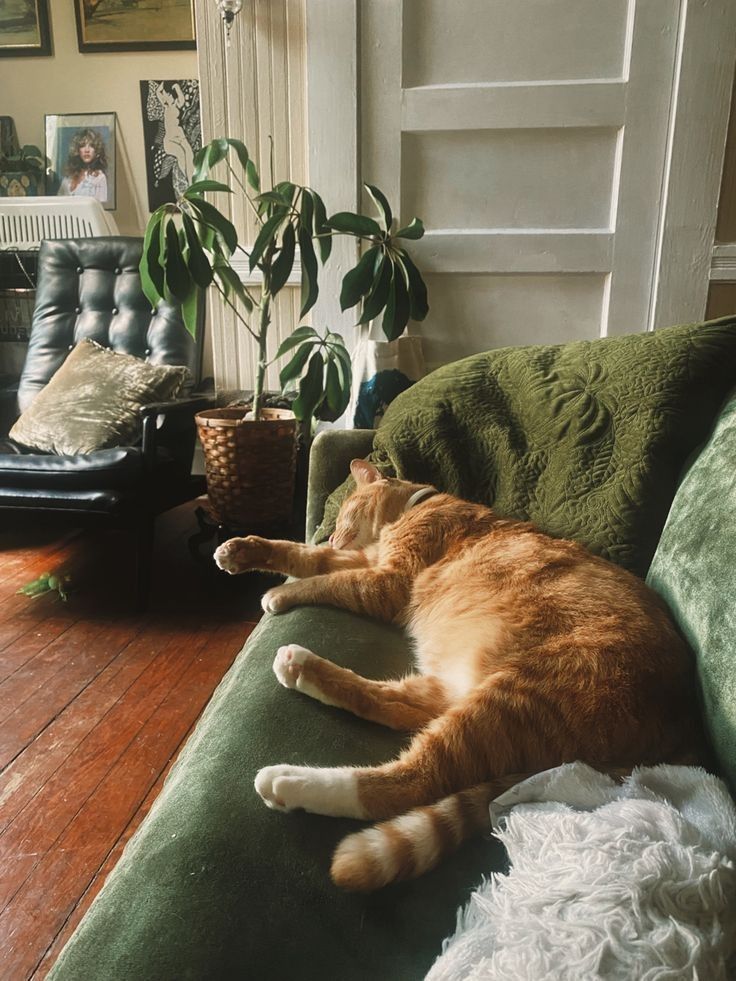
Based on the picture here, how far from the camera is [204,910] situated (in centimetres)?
64

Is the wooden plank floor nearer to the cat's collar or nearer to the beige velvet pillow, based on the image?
the beige velvet pillow

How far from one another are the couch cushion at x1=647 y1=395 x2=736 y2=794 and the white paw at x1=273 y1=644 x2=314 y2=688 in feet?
1.74

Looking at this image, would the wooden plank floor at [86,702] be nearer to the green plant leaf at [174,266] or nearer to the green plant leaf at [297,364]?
the green plant leaf at [297,364]

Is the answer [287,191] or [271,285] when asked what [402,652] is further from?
[287,191]

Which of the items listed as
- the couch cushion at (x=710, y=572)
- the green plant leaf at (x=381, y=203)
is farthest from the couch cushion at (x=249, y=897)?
the green plant leaf at (x=381, y=203)

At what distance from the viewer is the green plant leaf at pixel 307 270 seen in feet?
6.86

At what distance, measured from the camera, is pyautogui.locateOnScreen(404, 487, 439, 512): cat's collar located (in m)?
1.44

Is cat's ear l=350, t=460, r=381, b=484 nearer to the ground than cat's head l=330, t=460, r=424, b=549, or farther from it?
farther from it

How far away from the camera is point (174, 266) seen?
2.09 meters

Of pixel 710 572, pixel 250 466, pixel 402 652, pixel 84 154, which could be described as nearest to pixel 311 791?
pixel 402 652

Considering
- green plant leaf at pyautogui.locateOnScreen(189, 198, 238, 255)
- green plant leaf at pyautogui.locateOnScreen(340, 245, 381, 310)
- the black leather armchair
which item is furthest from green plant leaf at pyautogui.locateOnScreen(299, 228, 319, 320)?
the black leather armchair

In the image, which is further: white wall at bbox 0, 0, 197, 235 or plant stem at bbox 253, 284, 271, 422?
white wall at bbox 0, 0, 197, 235

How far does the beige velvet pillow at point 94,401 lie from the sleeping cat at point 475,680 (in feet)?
4.37

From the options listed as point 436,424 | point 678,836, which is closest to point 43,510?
point 436,424
